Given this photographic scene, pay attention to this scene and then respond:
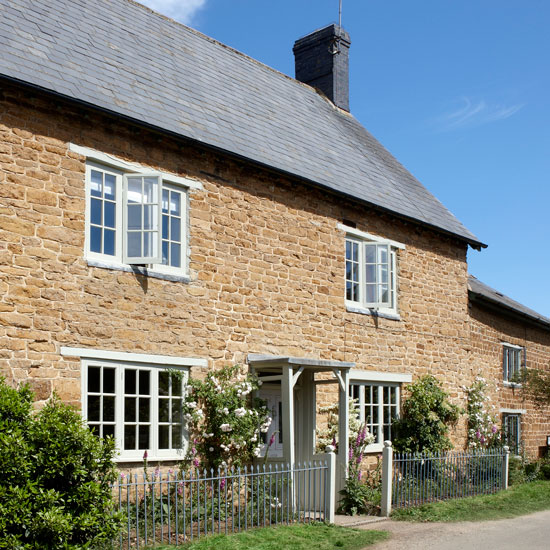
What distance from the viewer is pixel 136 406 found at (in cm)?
1197

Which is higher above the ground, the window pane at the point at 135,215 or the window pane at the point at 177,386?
the window pane at the point at 135,215

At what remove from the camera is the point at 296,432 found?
1530 cm

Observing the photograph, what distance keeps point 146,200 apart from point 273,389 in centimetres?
461

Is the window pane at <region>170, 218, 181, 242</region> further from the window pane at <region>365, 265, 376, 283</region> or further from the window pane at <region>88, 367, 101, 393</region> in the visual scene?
the window pane at <region>365, 265, 376, 283</region>

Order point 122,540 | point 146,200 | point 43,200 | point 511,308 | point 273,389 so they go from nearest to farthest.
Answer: point 122,540
point 43,200
point 146,200
point 273,389
point 511,308

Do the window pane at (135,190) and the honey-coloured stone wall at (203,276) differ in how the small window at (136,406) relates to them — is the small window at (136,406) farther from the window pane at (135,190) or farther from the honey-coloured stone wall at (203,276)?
the window pane at (135,190)

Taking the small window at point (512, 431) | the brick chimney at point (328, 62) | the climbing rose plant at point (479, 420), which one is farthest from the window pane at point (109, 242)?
the small window at point (512, 431)

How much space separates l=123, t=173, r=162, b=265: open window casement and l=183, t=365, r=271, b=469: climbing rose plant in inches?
85.3

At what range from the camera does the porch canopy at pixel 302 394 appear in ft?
43.1

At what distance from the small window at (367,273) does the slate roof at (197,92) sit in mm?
924

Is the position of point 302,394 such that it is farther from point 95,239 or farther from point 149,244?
point 95,239

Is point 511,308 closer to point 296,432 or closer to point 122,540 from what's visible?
point 296,432

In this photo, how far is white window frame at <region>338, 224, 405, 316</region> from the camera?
16.5 m

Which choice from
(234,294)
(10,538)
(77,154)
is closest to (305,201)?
(234,294)
